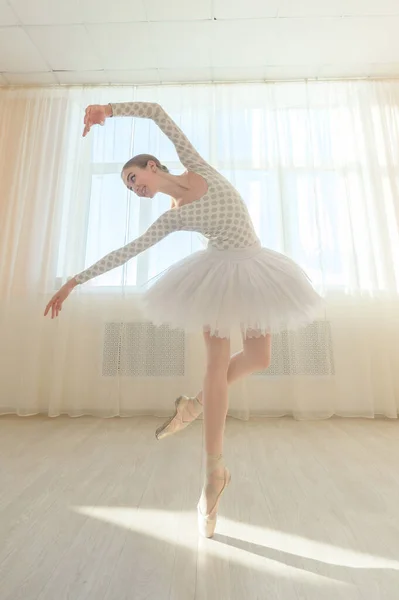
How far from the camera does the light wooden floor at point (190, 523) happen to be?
805mm

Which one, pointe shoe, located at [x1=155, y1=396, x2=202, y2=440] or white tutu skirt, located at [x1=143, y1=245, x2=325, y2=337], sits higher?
white tutu skirt, located at [x1=143, y1=245, x2=325, y2=337]

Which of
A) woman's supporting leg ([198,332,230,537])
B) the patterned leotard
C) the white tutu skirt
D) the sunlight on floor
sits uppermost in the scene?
the patterned leotard

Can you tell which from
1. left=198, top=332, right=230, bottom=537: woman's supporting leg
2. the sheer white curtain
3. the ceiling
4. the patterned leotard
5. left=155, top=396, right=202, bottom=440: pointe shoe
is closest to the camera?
left=198, top=332, right=230, bottom=537: woman's supporting leg

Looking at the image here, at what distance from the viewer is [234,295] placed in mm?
1228

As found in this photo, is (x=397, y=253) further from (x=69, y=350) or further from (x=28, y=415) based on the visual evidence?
(x=28, y=415)

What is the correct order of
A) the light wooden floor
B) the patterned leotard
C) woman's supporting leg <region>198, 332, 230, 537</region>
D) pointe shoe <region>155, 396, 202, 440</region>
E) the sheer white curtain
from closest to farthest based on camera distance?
the light wooden floor → woman's supporting leg <region>198, 332, 230, 537</region> → the patterned leotard → pointe shoe <region>155, 396, 202, 440</region> → the sheer white curtain

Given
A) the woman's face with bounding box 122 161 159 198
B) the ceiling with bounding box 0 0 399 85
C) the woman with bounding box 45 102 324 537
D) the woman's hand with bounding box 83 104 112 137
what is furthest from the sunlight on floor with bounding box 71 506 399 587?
the ceiling with bounding box 0 0 399 85

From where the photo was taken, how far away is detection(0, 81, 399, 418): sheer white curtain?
2.78 meters

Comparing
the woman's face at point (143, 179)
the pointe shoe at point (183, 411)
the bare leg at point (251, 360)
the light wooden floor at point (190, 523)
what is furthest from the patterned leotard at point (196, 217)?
the light wooden floor at point (190, 523)

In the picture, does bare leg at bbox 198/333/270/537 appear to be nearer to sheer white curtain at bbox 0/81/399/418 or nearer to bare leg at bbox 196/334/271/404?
bare leg at bbox 196/334/271/404

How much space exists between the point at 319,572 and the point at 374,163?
9.70ft

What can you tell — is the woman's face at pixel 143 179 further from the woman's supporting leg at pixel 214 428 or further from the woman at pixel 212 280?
the woman's supporting leg at pixel 214 428

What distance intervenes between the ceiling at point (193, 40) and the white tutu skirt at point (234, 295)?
7.05 feet

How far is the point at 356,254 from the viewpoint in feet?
9.55
